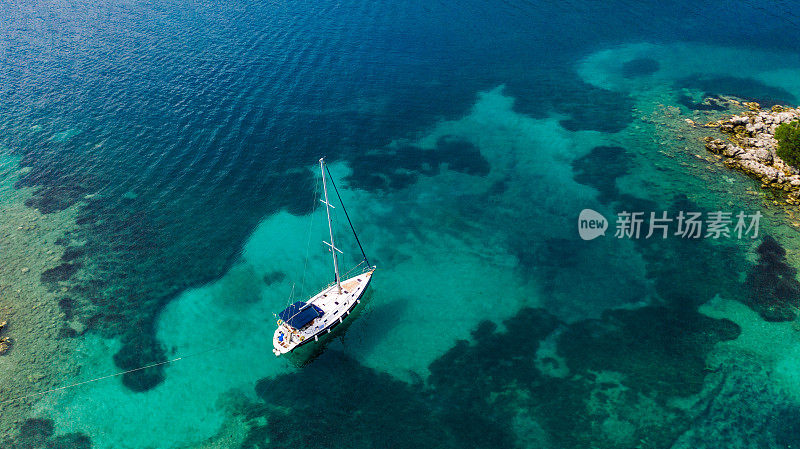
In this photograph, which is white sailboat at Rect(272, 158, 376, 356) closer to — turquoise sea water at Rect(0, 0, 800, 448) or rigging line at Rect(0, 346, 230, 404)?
turquoise sea water at Rect(0, 0, 800, 448)


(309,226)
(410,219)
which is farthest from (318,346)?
(410,219)

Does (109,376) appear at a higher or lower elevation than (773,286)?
lower

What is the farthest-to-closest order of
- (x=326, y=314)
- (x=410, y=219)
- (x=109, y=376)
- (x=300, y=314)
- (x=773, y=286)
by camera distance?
1. (x=410, y=219)
2. (x=773, y=286)
3. (x=326, y=314)
4. (x=300, y=314)
5. (x=109, y=376)

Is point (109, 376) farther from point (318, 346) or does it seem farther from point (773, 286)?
point (773, 286)

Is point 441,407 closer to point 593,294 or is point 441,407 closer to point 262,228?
point 593,294

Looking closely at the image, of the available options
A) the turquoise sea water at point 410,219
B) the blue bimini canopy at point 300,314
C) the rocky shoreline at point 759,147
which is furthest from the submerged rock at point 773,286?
the blue bimini canopy at point 300,314
